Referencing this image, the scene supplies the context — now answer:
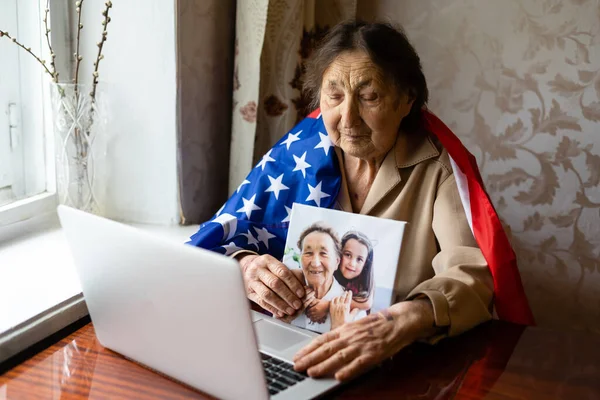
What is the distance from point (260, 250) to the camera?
1484 millimetres

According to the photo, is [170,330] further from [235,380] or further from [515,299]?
[515,299]

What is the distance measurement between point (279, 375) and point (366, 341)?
0.15 metres

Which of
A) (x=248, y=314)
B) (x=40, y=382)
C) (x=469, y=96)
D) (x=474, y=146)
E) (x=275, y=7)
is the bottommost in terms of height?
(x=40, y=382)

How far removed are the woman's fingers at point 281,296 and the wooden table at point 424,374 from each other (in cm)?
22

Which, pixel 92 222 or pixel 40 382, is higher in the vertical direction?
pixel 92 222

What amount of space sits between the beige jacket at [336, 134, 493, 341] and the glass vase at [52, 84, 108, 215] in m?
0.62

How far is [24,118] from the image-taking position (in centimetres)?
168

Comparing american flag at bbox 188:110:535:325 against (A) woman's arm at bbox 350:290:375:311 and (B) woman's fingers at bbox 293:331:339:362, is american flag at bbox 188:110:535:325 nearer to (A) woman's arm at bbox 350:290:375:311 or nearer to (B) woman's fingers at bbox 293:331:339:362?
(A) woman's arm at bbox 350:290:375:311

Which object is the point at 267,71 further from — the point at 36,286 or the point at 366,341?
the point at 366,341

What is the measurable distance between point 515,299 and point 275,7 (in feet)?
3.24

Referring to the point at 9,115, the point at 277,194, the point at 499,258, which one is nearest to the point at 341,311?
the point at 499,258

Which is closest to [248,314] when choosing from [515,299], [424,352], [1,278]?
[424,352]

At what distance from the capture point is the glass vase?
159cm

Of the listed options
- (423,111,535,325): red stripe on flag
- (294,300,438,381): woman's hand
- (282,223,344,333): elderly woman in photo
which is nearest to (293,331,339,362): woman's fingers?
(294,300,438,381): woman's hand
